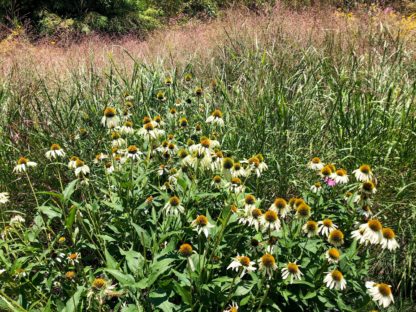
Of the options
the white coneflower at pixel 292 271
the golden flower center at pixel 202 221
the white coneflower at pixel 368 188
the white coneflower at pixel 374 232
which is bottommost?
the white coneflower at pixel 292 271

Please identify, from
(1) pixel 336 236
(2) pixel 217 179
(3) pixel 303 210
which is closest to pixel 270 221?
(3) pixel 303 210

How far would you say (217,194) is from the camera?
1.62 metres

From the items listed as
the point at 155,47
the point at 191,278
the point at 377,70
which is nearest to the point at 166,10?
the point at 155,47

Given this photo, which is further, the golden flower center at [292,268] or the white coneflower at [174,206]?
the white coneflower at [174,206]

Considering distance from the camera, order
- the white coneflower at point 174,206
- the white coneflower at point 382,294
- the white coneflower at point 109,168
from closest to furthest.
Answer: the white coneflower at point 382,294 < the white coneflower at point 174,206 < the white coneflower at point 109,168

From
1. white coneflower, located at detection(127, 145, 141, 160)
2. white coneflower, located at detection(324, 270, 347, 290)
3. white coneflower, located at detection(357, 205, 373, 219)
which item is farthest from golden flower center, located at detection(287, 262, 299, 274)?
white coneflower, located at detection(127, 145, 141, 160)

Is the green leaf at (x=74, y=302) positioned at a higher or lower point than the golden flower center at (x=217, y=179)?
lower

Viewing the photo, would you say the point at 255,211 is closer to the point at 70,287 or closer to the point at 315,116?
the point at 70,287

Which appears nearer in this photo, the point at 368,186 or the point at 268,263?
the point at 268,263

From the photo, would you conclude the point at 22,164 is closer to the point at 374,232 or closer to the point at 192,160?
the point at 192,160

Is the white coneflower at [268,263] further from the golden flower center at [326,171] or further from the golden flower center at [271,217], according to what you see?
the golden flower center at [326,171]

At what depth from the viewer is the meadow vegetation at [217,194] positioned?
1.35 metres

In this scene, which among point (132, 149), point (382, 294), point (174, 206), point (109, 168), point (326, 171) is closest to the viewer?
point (382, 294)

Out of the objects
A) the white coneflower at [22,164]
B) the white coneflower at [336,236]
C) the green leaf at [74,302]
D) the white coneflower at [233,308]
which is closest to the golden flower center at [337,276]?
the white coneflower at [336,236]
